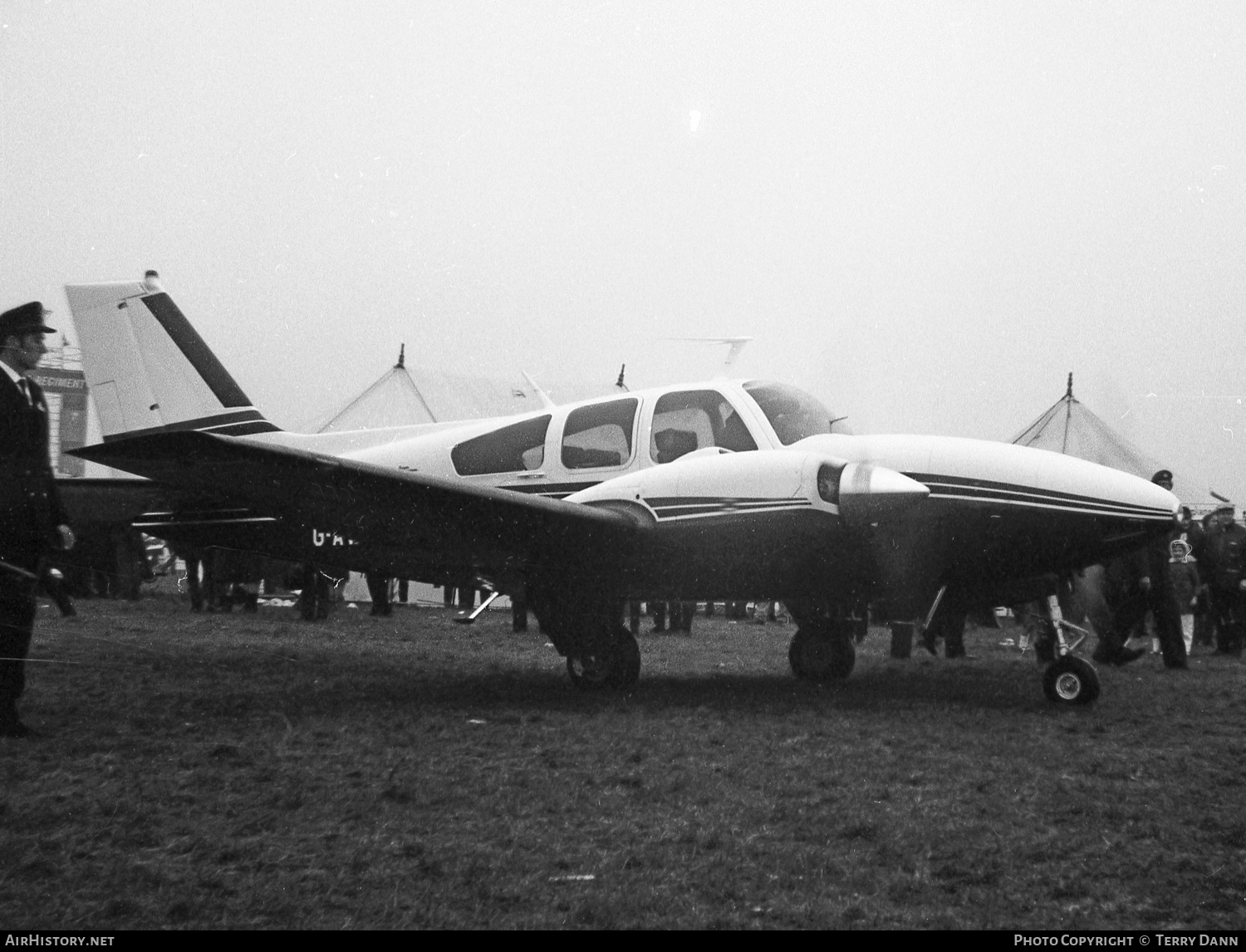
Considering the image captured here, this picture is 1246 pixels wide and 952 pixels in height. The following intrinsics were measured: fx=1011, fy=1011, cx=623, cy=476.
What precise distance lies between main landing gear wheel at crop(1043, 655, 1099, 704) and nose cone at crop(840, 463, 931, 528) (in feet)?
5.24

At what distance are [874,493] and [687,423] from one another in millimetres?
1896

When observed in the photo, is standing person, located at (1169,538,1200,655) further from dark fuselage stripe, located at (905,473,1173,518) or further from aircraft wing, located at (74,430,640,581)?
aircraft wing, located at (74,430,640,581)

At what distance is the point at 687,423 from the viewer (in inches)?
291

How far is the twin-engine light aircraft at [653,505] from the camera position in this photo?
6.07 metres

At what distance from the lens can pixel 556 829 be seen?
11.1ft

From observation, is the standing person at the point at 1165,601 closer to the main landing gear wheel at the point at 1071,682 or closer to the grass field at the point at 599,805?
the grass field at the point at 599,805

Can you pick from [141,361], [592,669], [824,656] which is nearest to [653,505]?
[592,669]

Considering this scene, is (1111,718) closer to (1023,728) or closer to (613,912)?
(1023,728)

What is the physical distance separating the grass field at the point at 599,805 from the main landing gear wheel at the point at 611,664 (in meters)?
0.19

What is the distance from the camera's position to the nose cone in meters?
5.80

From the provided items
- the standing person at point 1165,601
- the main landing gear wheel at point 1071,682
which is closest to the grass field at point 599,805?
the main landing gear wheel at point 1071,682

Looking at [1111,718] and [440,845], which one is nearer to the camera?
[440,845]
